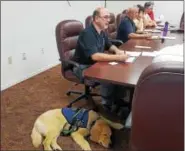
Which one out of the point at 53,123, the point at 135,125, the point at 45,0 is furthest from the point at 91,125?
the point at 45,0

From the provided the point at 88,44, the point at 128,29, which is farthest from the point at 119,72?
the point at 128,29

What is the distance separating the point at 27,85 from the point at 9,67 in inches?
13.8

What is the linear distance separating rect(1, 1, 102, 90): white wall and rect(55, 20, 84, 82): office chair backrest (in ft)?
3.31

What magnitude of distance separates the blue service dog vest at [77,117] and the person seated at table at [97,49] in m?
0.32

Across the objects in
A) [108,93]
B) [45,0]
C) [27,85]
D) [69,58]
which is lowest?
[27,85]

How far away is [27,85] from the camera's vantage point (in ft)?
11.8

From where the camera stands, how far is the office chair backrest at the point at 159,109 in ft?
2.83

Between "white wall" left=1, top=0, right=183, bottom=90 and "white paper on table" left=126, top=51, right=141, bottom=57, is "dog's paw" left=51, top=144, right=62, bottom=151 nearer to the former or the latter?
"white paper on table" left=126, top=51, right=141, bottom=57

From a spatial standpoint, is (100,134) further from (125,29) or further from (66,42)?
(125,29)

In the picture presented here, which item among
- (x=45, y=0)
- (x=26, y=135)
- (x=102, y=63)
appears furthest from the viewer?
(x=45, y=0)

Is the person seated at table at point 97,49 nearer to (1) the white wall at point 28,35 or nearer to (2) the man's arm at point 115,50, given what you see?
(2) the man's arm at point 115,50

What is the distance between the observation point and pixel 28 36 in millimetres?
3750

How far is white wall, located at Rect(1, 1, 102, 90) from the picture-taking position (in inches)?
132

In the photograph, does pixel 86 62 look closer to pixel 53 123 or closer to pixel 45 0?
pixel 53 123
